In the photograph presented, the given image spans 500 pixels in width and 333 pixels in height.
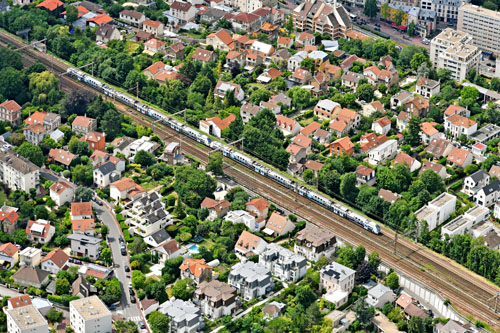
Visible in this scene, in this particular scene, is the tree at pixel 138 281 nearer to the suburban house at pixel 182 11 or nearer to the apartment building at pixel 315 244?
the apartment building at pixel 315 244

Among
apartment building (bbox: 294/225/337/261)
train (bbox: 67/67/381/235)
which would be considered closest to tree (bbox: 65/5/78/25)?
train (bbox: 67/67/381/235)

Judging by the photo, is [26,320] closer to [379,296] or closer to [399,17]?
[379,296]

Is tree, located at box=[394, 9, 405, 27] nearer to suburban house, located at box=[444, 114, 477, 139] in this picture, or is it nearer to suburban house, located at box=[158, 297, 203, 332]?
suburban house, located at box=[444, 114, 477, 139]

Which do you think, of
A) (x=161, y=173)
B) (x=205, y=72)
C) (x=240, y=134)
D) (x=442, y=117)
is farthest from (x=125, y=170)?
(x=442, y=117)

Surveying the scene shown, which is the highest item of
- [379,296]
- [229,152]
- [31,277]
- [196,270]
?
[379,296]

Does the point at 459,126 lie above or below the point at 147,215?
above

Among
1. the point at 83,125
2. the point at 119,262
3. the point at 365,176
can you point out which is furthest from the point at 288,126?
the point at 119,262

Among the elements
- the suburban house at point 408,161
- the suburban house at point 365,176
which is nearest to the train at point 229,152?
the suburban house at point 365,176
